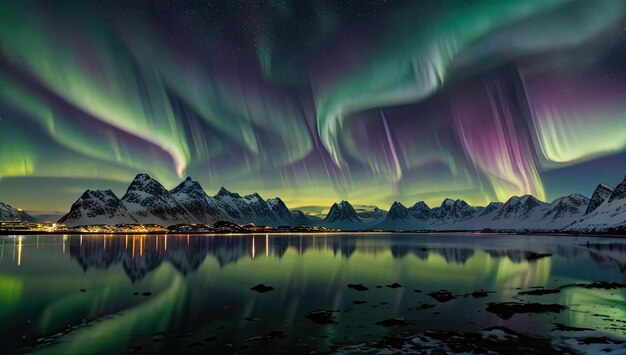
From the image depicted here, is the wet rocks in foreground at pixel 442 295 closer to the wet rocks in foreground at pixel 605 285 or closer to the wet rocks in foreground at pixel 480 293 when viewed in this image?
the wet rocks in foreground at pixel 480 293

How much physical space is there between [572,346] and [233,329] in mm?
18718

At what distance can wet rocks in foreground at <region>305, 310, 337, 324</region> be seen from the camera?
27.5m

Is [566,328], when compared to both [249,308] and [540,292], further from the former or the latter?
[249,308]

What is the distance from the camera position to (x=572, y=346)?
814 inches

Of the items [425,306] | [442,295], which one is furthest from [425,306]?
[442,295]

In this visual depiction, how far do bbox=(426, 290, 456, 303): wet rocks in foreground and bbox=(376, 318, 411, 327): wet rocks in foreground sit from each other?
964cm

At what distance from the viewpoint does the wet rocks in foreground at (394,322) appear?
1024 inches

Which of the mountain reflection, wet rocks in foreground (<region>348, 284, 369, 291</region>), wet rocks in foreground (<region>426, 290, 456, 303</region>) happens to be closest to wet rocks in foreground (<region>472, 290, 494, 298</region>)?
wet rocks in foreground (<region>426, 290, 456, 303</region>)

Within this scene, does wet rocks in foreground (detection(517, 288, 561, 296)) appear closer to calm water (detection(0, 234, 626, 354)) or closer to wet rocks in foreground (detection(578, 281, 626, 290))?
calm water (detection(0, 234, 626, 354))

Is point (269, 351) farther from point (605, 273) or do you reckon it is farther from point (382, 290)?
point (605, 273)

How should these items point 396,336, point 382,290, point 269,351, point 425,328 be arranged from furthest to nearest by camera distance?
point 382,290 → point 425,328 → point 396,336 → point 269,351

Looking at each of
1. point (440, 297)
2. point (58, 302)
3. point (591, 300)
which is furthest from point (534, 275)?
point (58, 302)

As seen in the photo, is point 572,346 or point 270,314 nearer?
point 572,346

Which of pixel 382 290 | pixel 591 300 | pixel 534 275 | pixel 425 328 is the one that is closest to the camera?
pixel 425 328
